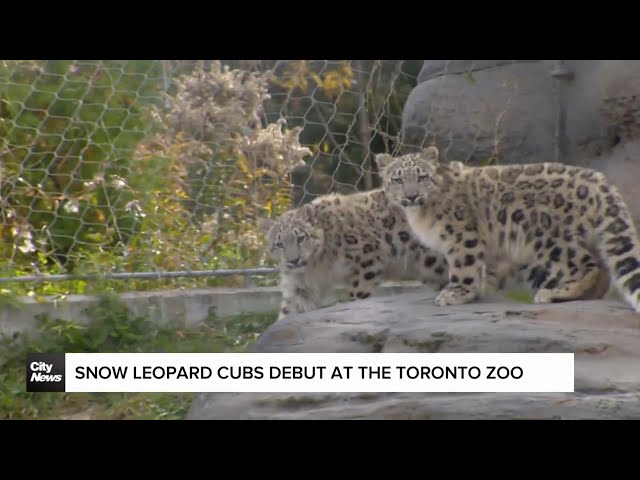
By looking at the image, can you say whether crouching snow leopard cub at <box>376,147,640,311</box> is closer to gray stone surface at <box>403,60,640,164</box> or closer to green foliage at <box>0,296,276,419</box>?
gray stone surface at <box>403,60,640,164</box>

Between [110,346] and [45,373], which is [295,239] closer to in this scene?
[110,346]

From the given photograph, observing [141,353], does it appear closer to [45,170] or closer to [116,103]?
[45,170]

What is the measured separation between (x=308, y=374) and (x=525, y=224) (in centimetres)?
140

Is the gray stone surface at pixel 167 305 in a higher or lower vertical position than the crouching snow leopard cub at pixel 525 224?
lower

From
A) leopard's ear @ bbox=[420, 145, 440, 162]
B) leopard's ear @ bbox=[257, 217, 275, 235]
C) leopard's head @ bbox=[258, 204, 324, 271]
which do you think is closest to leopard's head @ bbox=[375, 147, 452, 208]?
leopard's ear @ bbox=[420, 145, 440, 162]

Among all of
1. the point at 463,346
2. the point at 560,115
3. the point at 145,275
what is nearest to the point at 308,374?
the point at 463,346

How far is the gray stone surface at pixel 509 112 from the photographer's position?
6.53m

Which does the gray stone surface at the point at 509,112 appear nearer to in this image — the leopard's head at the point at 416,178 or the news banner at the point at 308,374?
the leopard's head at the point at 416,178

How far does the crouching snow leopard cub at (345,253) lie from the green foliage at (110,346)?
0.48 m

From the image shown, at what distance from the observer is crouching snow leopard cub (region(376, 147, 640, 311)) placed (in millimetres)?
5246

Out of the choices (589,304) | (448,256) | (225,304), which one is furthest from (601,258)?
(225,304)

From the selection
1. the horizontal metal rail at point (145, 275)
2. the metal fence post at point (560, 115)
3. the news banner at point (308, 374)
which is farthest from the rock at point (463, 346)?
the metal fence post at point (560, 115)

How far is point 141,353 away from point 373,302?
1271mm

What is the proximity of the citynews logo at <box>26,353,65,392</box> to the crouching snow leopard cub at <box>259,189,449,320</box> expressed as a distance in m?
1.22
